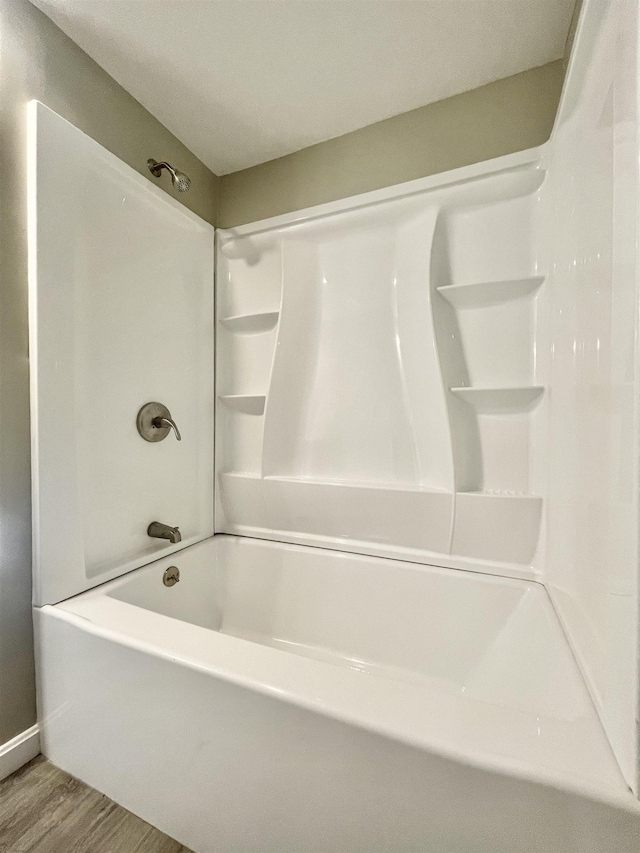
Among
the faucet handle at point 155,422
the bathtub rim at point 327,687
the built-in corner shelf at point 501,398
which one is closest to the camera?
the bathtub rim at point 327,687

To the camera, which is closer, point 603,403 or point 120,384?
point 603,403

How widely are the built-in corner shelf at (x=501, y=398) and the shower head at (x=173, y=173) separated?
1.23m

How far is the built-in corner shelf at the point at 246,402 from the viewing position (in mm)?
1829

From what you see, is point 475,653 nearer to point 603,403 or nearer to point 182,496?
point 603,403

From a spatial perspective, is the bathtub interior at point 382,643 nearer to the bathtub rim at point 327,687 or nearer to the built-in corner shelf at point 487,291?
the bathtub rim at point 327,687

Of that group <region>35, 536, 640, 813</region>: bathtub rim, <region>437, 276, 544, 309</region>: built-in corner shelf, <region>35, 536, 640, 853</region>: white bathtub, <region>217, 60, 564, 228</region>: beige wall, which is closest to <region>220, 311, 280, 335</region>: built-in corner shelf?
<region>217, 60, 564, 228</region>: beige wall

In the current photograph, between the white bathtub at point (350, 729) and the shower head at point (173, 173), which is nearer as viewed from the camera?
the white bathtub at point (350, 729)

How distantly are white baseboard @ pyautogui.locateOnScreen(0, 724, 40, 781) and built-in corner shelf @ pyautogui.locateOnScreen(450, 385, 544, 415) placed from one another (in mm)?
1675

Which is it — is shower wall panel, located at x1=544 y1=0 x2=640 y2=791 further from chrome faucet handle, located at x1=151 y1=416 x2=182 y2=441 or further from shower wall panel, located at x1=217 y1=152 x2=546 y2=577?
chrome faucet handle, located at x1=151 y1=416 x2=182 y2=441

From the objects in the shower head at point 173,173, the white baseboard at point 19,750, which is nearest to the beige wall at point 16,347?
the white baseboard at point 19,750

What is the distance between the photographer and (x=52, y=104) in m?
1.25

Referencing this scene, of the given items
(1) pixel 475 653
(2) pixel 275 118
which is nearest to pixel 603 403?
(1) pixel 475 653

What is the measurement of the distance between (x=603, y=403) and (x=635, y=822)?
0.65 meters

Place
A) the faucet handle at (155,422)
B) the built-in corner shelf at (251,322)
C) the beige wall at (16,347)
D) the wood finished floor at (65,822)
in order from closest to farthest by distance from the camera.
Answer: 1. the wood finished floor at (65,822)
2. the beige wall at (16,347)
3. the faucet handle at (155,422)
4. the built-in corner shelf at (251,322)
